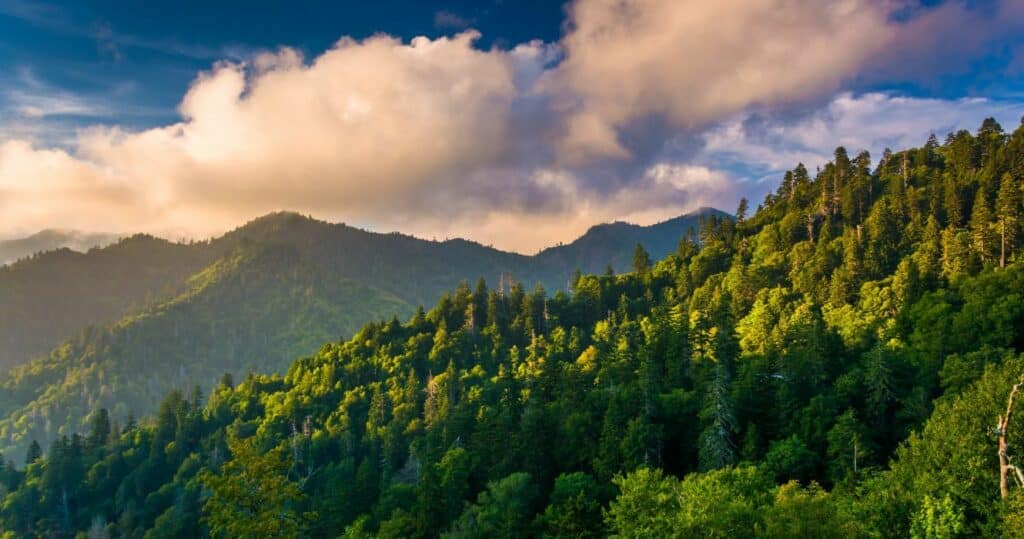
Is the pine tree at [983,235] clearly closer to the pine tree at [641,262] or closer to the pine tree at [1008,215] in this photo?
the pine tree at [1008,215]

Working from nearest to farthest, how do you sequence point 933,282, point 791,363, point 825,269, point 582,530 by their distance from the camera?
point 582,530 < point 791,363 < point 933,282 < point 825,269

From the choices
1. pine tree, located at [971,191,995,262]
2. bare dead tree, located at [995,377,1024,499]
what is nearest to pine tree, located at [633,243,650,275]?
pine tree, located at [971,191,995,262]

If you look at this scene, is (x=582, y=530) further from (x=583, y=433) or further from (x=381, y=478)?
(x=381, y=478)

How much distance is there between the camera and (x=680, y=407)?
300 ft

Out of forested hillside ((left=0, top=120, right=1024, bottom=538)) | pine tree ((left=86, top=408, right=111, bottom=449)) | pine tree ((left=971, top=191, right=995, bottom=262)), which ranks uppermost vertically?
pine tree ((left=971, top=191, right=995, bottom=262))

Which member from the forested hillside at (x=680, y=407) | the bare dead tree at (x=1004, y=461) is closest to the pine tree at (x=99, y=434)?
the forested hillside at (x=680, y=407)

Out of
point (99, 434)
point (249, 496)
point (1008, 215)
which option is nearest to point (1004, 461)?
point (249, 496)

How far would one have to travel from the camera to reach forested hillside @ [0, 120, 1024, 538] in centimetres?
4669

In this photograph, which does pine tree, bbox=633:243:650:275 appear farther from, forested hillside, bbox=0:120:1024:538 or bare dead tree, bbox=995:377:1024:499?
bare dead tree, bbox=995:377:1024:499

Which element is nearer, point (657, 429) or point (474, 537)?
point (474, 537)

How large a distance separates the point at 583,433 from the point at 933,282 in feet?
220

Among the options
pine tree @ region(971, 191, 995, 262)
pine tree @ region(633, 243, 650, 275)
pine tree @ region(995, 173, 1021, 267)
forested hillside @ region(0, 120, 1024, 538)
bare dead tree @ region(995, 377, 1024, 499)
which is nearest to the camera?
bare dead tree @ region(995, 377, 1024, 499)

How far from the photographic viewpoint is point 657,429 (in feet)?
274

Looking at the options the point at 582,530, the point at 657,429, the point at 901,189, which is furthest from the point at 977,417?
the point at 901,189
